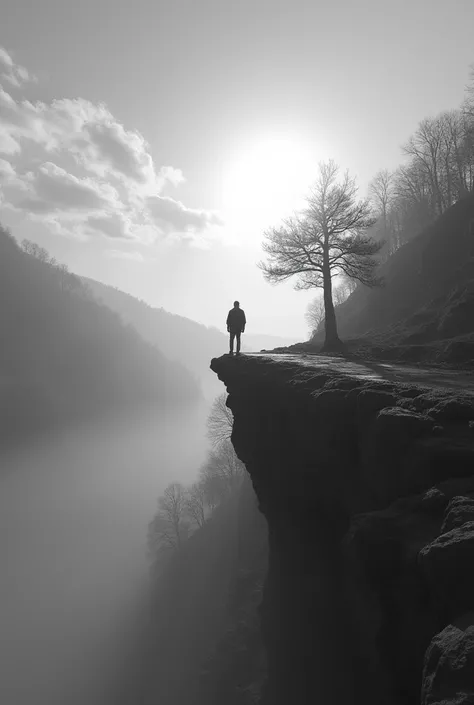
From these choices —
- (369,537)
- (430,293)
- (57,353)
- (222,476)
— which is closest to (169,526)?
(222,476)

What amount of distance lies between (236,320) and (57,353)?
100598 mm

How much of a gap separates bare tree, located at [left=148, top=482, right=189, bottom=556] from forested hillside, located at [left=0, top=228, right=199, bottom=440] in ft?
158

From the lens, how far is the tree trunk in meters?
14.6

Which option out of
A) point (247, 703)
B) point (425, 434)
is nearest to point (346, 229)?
point (425, 434)

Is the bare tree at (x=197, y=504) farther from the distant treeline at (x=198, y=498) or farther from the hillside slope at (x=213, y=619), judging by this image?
the hillside slope at (x=213, y=619)

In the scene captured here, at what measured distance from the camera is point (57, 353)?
9731cm

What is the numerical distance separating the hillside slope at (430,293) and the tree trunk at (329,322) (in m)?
2.43

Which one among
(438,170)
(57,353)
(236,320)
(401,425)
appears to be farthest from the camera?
(57,353)

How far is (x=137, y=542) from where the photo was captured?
155 feet

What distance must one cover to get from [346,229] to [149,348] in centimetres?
12914

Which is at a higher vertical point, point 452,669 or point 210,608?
point 452,669

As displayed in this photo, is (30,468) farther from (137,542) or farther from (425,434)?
(425,434)

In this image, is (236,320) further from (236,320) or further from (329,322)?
(329,322)

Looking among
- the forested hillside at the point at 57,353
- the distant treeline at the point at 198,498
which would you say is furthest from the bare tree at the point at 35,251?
the distant treeline at the point at 198,498
